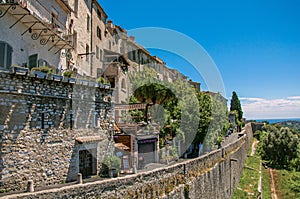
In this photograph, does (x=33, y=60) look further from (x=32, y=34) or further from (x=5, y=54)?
(x=5, y=54)

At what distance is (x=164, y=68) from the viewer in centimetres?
4647

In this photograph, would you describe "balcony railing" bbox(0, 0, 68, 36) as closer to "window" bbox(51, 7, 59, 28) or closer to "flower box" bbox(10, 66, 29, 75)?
"window" bbox(51, 7, 59, 28)

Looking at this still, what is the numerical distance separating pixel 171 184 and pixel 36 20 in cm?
1054

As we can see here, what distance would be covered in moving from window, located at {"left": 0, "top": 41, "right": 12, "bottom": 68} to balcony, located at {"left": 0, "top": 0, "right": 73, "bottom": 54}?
110cm

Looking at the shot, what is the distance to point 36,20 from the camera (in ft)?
44.7

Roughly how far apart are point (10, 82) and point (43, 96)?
1.43 metres

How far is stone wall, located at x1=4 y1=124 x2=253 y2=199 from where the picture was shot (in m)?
7.95

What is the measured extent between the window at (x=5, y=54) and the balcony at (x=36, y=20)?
43.2 inches

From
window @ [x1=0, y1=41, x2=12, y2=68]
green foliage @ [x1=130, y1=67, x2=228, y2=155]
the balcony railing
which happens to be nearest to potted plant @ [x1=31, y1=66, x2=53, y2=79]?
window @ [x1=0, y1=41, x2=12, y2=68]

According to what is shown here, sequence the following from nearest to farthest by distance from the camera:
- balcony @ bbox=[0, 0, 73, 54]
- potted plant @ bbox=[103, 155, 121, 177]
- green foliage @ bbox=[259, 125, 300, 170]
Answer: balcony @ bbox=[0, 0, 73, 54]
potted plant @ bbox=[103, 155, 121, 177]
green foliage @ bbox=[259, 125, 300, 170]

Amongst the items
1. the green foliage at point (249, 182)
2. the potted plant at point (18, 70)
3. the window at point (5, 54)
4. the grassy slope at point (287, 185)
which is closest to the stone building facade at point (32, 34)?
the window at point (5, 54)

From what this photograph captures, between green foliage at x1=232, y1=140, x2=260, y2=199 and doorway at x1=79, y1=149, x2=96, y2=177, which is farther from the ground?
doorway at x1=79, y1=149, x2=96, y2=177

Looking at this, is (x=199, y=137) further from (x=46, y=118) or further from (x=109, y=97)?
(x=46, y=118)

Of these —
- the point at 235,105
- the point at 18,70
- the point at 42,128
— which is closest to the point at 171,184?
the point at 42,128
